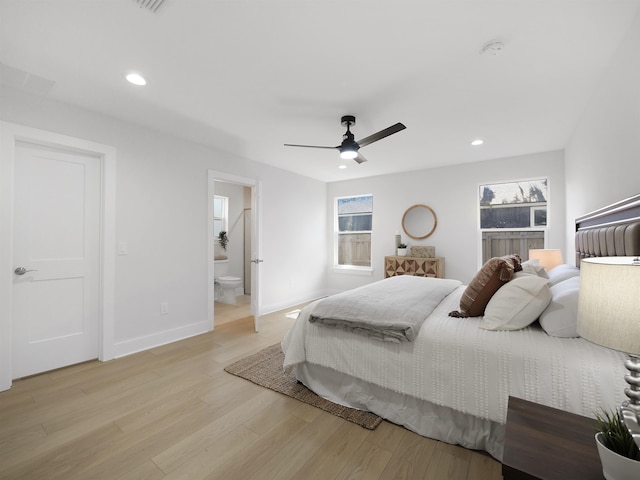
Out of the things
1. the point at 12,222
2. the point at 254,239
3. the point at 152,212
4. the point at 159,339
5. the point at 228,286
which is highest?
the point at 152,212

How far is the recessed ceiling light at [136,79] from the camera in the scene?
2.20 metres

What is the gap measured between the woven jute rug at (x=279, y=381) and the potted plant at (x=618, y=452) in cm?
131

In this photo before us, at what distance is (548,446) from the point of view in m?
0.96

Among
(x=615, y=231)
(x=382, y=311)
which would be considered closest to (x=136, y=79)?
(x=382, y=311)

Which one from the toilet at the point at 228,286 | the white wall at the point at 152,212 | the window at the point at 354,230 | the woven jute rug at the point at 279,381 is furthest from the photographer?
the window at the point at 354,230

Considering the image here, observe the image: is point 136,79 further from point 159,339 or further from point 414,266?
point 414,266

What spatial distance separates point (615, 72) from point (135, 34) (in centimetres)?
319

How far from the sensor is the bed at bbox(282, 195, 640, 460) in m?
1.37

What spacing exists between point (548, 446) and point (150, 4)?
2676 millimetres

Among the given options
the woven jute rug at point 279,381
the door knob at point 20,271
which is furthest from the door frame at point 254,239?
the door knob at point 20,271

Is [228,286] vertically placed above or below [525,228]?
below

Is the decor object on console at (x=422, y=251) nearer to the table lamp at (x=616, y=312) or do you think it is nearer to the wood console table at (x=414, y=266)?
the wood console table at (x=414, y=266)

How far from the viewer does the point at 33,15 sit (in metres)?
1.63

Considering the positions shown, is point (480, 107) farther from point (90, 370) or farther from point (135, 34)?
point (90, 370)
